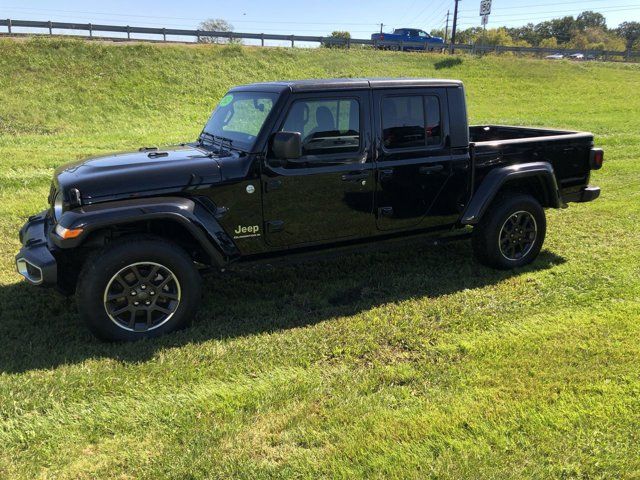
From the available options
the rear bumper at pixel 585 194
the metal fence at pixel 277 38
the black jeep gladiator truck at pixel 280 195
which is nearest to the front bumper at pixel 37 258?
the black jeep gladiator truck at pixel 280 195

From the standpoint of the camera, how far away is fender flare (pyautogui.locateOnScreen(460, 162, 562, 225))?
196 inches

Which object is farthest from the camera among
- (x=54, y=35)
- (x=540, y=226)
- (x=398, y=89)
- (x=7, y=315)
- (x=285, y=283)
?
(x=54, y=35)

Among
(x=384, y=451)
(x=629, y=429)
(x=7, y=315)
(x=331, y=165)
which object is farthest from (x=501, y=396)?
(x=7, y=315)

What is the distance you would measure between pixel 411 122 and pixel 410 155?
30 centimetres

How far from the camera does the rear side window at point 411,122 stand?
4582 mm

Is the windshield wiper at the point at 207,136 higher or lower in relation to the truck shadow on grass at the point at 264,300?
higher

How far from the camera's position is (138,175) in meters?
3.82

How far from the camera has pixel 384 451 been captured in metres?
2.71

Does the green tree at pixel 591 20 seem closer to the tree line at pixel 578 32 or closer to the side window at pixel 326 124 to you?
the tree line at pixel 578 32

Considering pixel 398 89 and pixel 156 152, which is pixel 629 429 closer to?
pixel 398 89

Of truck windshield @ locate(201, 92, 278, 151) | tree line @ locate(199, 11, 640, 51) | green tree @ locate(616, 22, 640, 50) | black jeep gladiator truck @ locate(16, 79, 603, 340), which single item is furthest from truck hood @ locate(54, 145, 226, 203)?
green tree @ locate(616, 22, 640, 50)

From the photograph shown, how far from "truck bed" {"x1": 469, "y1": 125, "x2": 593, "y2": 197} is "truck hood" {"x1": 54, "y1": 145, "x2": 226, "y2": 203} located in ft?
8.14

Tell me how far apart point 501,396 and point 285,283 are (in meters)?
2.38

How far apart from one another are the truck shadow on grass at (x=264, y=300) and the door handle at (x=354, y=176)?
3.28ft
